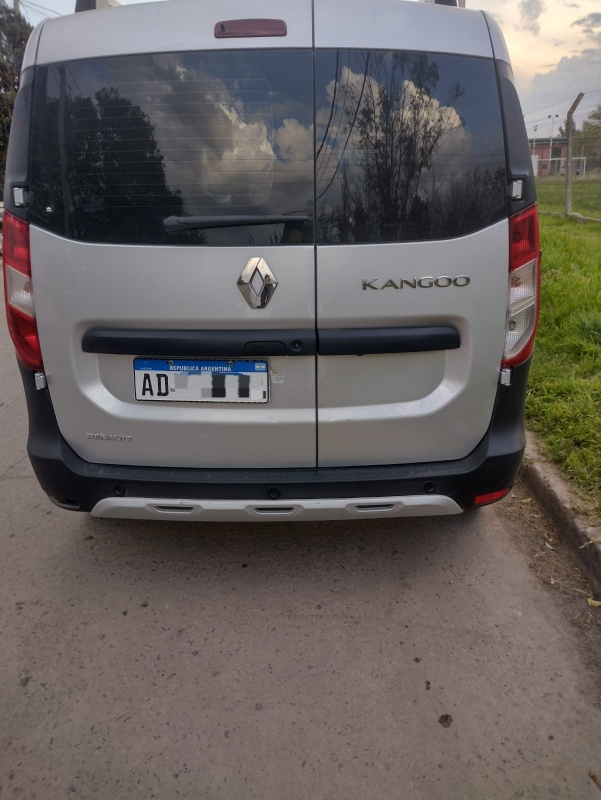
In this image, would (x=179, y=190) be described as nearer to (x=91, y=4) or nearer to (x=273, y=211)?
(x=273, y=211)

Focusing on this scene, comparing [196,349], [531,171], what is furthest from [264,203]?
[531,171]

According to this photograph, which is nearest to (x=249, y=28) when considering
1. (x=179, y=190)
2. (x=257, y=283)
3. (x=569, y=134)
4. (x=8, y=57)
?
(x=179, y=190)

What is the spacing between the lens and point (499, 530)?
3.50 m

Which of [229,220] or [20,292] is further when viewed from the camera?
[20,292]

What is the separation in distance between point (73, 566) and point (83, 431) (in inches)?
34.6

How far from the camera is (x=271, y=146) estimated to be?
7.78ft

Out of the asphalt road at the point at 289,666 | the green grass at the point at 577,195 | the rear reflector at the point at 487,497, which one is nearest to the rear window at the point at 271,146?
the rear reflector at the point at 487,497

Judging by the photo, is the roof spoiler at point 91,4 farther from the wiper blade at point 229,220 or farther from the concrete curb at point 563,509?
the concrete curb at point 563,509

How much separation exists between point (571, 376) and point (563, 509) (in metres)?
1.64

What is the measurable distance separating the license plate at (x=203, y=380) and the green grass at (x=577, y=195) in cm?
1714

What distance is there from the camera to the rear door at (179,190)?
236cm

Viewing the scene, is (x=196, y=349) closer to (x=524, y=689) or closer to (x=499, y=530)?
(x=524, y=689)

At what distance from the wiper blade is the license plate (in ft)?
1.58

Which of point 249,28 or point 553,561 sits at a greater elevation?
point 249,28
